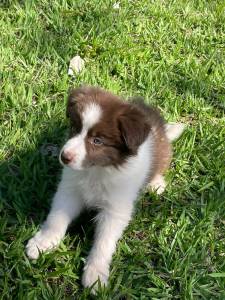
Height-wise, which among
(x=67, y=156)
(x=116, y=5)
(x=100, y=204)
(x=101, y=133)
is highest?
Answer: (x=101, y=133)

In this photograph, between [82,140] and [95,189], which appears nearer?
[82,140]

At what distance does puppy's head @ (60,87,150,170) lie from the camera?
130 inches

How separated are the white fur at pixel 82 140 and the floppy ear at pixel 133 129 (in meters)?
0.16

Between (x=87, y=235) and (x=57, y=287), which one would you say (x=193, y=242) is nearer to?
(x=87, y=235)

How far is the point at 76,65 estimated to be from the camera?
17.9ft

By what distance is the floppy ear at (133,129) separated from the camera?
329 centimetres

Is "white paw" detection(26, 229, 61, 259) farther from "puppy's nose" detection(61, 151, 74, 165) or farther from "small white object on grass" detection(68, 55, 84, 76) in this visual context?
"small white object on grass" detection(68, 55, 84, 76)

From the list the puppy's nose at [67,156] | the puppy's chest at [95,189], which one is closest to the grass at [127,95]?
the puppy's chest at [95,189]

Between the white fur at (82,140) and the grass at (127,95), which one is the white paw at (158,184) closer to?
the grass at (127,95)

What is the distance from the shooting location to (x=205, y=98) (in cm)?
552

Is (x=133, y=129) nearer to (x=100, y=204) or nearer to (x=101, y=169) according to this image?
(x=101, y=169)

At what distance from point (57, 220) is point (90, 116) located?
0.89 meters

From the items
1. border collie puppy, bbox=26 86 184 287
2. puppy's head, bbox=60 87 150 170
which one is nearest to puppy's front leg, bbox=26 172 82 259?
border collie puppy, bbox=26 86 184 287

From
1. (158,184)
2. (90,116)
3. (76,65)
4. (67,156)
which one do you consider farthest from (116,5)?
(67,156)
